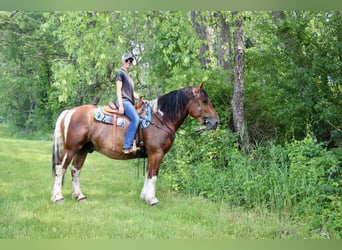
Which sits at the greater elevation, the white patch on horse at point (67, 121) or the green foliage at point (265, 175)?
the white patch on horse at point (67, 121)

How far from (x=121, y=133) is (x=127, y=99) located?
34 cm

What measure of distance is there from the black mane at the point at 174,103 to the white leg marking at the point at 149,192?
2.12ft

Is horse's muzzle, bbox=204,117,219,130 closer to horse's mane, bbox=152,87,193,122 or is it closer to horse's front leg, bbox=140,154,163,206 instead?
horse's mane, bbox=152,87,193,122

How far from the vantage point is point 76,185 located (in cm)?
348

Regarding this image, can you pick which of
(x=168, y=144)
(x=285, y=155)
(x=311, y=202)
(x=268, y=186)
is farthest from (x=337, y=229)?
(x=168, y=144)

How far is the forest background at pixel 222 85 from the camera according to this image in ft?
11.7

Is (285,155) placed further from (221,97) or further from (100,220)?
(100,220)

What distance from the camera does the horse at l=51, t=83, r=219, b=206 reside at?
3.49 m

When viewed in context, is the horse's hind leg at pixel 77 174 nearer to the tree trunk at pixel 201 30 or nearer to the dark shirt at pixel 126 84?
the dark shirt at pixel 126 84

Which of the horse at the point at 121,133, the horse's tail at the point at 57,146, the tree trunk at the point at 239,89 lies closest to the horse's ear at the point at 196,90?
the horse at the point at 121,133

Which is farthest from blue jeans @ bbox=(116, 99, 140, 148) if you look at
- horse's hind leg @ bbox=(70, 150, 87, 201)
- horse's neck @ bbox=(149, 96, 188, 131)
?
horse's hind leg @ bbox=(70, 150, 87, 201)

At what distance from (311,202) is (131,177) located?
6.17 ft

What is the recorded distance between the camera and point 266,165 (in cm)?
393
